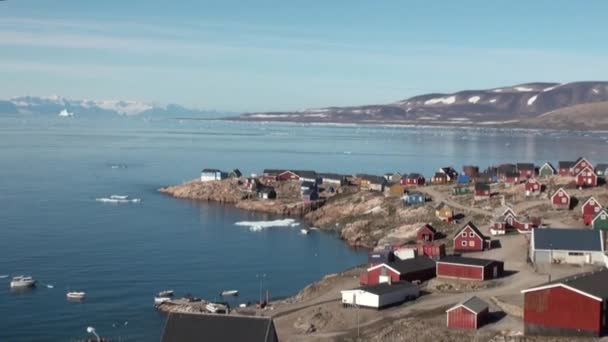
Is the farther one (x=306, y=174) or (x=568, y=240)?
(x=306, y=174)

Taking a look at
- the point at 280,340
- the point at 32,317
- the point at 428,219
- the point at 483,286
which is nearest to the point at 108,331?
the point at 32,317

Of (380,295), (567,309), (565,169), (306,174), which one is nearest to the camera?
(567,309)

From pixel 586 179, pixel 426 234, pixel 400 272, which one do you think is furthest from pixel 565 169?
pixel 400 272

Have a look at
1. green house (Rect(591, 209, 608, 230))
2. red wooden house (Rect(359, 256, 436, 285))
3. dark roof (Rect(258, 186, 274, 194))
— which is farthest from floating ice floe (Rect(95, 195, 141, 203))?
green house (Rect(591, 209, 608, 230))

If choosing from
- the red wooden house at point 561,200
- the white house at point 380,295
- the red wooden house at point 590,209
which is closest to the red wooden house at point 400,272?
the white house at point 380,295

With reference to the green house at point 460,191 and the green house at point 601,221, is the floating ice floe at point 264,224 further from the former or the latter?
the green house at point 601,221

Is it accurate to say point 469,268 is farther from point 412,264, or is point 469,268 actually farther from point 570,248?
point 570,248

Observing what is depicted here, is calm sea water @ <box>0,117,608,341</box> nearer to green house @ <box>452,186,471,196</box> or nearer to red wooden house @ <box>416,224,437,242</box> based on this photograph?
red wooden house @ <box>416,224,437,242</box>
